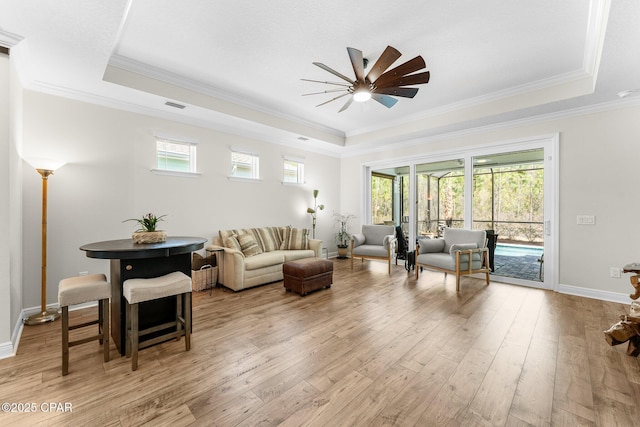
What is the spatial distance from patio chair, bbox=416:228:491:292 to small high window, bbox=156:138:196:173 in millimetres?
4325

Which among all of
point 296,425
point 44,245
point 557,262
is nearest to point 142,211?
point 44,245

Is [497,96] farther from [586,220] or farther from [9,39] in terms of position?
[9,39]

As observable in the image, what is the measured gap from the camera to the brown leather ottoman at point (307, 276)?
12.9 feet

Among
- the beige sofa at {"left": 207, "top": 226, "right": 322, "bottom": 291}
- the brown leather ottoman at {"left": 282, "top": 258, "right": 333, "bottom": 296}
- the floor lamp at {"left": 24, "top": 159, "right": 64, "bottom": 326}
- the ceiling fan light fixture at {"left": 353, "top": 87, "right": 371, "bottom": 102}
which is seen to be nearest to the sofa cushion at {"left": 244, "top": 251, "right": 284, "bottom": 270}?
the beige sofa at {"left": 207, "top": 226, "right": 322, "bottom": 291}

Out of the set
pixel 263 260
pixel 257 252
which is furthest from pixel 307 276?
pixel 257 252

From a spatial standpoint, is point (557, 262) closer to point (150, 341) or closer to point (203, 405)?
point (203, 405)

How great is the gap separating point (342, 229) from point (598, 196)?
15.7ft

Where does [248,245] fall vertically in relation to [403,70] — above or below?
below

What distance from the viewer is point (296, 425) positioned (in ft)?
5.20

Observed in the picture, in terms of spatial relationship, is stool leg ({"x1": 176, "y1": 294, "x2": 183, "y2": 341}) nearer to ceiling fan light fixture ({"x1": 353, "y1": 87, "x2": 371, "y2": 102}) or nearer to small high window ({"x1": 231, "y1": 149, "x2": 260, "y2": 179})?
ceiling fan light fixture ({"x1": 353, "y1": 87, "x2": 371, "y2": 102})

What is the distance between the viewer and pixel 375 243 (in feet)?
19.3

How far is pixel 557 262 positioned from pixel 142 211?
6399mm

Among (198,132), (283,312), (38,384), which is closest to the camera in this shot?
(38,384)

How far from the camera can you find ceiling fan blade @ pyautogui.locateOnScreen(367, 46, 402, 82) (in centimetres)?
241
